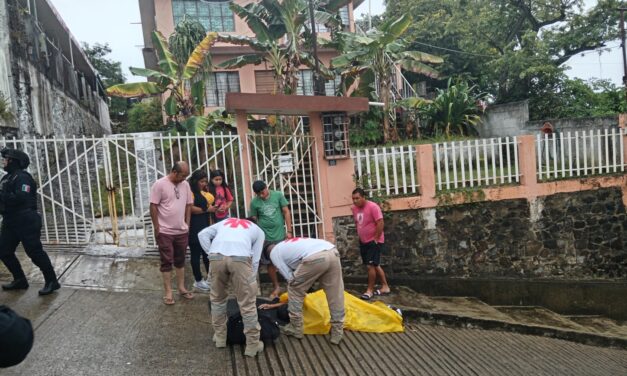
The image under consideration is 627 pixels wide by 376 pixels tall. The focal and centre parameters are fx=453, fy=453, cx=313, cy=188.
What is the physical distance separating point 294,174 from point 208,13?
1208 centimetres

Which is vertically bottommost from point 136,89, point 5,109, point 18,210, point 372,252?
point 372,252

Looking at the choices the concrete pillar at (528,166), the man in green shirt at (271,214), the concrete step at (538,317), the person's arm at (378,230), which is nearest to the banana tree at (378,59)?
the concrete pillar at (528,166)

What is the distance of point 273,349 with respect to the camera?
13.5ft

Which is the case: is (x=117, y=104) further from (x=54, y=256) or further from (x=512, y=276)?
(x=512, y=276)

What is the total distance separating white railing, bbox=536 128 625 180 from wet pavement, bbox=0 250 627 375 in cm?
369

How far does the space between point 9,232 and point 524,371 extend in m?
5.53

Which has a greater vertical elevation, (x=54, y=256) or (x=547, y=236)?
(x=54, y=256)

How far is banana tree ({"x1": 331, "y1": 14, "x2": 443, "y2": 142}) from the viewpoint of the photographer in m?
12.1

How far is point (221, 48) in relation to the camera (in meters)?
16.8

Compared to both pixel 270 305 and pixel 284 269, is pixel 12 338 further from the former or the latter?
pixel 270 305

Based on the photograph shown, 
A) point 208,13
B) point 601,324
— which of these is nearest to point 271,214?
point 601,324

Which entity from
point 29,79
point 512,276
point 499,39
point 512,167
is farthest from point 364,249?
point 499,39

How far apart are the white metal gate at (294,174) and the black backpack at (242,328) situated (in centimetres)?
290

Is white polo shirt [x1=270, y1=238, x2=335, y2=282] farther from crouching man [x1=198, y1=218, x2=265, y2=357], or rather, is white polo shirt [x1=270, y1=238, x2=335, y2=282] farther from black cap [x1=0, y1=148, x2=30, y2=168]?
black cap [x1=0, y1=148, x2=30, y2=168]
